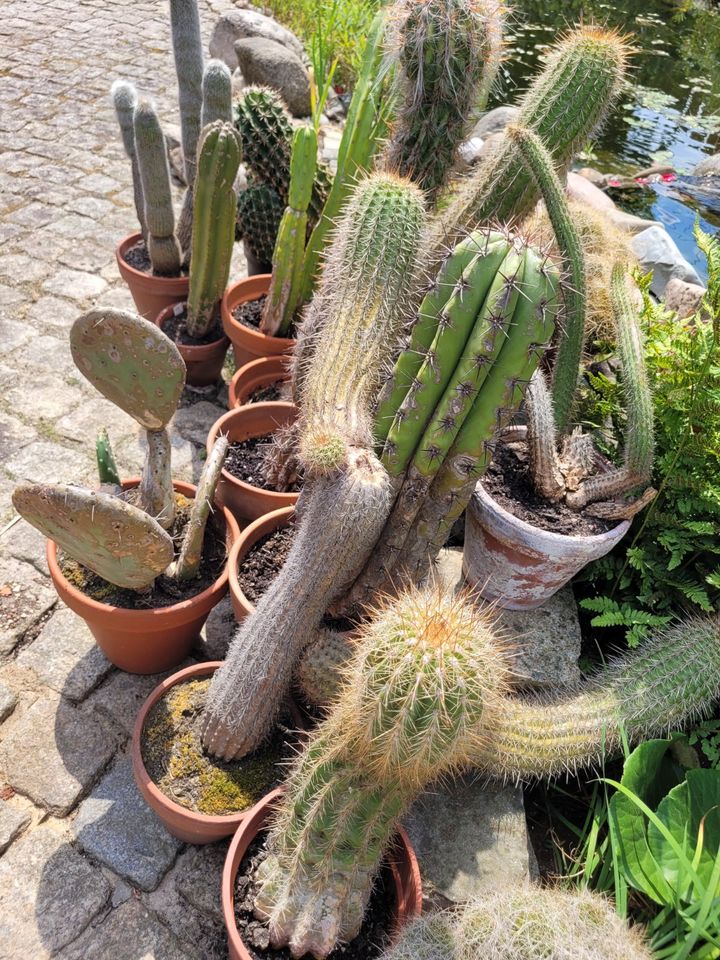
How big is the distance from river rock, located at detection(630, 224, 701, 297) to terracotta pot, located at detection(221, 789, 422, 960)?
3.43m

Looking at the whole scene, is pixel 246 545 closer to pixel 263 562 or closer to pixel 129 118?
pixel 263 562

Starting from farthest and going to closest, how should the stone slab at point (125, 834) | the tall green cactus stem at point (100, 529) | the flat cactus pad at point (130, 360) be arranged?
the stone slab at point (125, 834)
the flat cactus pad at point (130, 360)
the tall green cactus stem at point (100, 529)

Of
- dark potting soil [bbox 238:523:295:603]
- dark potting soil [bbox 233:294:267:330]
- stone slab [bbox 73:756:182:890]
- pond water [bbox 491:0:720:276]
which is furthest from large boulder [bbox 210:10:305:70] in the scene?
stone slab [bbox 73:756:182:890]

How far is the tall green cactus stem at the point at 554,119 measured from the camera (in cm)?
209

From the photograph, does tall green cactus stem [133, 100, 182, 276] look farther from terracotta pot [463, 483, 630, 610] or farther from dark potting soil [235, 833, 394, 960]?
dark potting soil [235, 833, 394, 960]

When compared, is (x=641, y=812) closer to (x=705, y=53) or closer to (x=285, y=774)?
(x=285, y=774)

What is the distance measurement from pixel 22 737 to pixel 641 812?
1682mm

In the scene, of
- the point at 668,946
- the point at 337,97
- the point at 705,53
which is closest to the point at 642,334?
the point at 668,946

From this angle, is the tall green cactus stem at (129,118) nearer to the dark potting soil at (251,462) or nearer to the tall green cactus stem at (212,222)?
the tall green cactus stem at (212,222)

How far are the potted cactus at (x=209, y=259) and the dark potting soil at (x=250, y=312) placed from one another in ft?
0.34

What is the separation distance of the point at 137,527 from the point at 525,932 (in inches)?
45.5

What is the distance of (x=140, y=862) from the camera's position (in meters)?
1.80

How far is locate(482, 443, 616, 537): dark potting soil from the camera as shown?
207 cm

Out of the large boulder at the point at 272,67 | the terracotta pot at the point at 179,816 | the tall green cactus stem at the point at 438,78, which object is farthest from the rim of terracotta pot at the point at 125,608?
the large boulder at the point at 272,67
